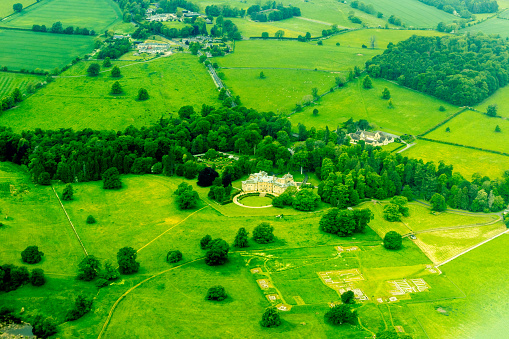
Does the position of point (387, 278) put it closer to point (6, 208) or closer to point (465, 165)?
point (465, 165)

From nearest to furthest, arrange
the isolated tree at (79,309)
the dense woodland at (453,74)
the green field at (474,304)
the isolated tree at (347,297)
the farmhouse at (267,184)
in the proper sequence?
1. the green field at (474,304)
2. the isolated tree at (79,309)
3. the isolated tree at (347,297)
4. the farmhouse at (267,184)
5. the dense woodland at (453,74)

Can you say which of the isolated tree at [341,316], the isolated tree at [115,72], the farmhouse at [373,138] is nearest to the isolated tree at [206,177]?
the farmhouse at [373,138]

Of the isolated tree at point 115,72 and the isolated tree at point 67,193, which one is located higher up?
the isolated tree at point 115,72

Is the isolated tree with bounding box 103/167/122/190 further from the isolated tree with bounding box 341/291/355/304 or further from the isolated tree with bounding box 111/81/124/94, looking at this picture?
the isolated tree with bounding box 341/291/355/304

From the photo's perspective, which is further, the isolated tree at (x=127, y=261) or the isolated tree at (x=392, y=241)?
the isolated tree at (x=392, y=241)

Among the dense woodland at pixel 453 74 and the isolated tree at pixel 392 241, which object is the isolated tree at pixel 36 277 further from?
the dense woodland at pixel 453 74

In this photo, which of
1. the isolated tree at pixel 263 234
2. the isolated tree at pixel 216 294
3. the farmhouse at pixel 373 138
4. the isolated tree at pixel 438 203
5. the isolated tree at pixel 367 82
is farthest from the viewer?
the isolated tree at pixel 367 82

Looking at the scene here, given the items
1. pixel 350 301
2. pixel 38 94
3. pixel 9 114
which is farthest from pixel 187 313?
pixel 38 94
